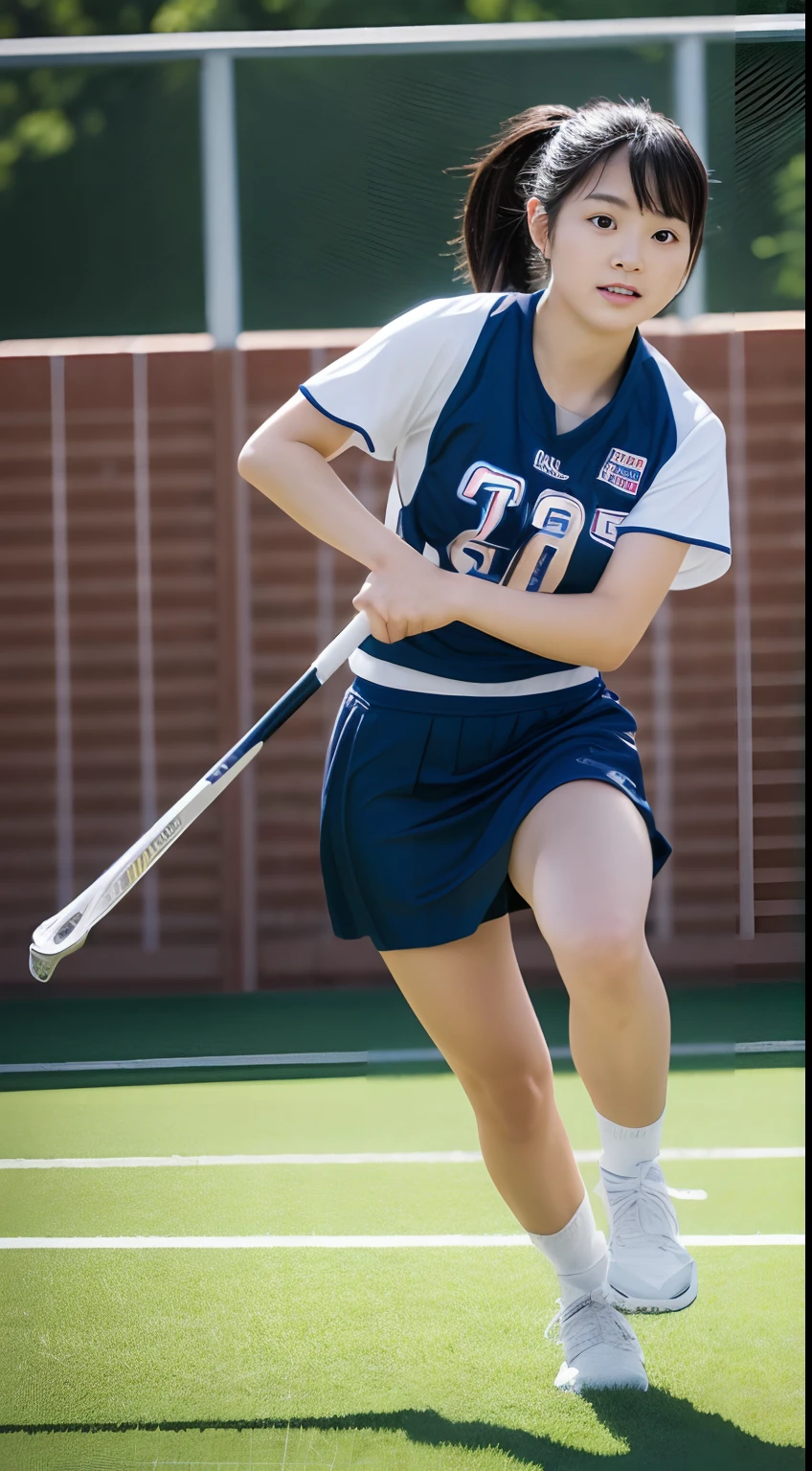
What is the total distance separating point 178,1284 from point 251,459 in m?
0.85

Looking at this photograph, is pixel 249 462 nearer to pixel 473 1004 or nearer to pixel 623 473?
pixel 623 473

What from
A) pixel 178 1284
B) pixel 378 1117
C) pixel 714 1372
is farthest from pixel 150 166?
pixel 378 1117

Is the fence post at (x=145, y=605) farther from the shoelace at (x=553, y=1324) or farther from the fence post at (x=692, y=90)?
the fence post at (x=692, y=90)

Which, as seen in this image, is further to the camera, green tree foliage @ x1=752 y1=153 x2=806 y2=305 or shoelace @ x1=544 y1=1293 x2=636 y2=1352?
shoelace @ x1=544 y1=1293 x2=636 y2=1352

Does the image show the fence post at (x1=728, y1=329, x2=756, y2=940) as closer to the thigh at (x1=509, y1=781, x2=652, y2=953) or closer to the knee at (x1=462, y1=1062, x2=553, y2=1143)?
the thigh at (x1=509, y1=781, x2=652, y2=953)

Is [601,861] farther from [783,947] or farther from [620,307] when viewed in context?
[620,307]

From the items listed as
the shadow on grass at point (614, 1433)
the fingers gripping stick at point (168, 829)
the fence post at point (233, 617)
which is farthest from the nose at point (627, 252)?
the fence post at point (233, 617)

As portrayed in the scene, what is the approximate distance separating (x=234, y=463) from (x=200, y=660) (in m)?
0.43

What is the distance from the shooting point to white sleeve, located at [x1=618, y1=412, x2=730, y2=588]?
3.90 ft

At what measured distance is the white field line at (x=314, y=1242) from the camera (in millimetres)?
1587

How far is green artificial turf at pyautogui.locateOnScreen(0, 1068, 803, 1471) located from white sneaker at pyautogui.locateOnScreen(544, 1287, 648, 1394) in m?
0.02

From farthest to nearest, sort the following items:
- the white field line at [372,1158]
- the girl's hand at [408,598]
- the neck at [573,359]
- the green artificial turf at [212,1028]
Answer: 1. the white field line at [372,1158]
2. the green artificial turf at [212,1028]
3. the neck at [573,359]
4. the girl's hand at [408,598]

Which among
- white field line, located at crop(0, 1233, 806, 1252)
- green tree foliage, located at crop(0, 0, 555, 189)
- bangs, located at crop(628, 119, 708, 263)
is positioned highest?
green tree foliage, located at crop(0, 0, 555, 189)

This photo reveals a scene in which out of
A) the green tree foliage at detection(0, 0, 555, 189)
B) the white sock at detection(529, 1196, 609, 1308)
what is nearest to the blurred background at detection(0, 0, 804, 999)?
the green tree foliage at detection(0, 0, 555, 189)
